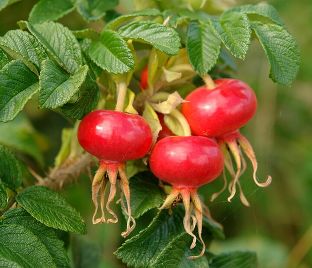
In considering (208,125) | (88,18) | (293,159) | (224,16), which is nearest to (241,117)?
(208,125)

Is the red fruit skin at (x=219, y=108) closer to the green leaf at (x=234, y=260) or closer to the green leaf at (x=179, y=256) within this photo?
the green leaf at (x=179, y=256)

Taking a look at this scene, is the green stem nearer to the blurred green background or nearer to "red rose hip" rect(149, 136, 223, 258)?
"red rose hip" rect(149, 136, 223, 258)

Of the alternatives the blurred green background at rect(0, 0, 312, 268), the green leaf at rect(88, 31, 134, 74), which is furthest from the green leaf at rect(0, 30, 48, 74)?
the blurred green background at rect(0, 0, 312, 268)

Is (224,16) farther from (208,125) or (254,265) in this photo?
(254,265)

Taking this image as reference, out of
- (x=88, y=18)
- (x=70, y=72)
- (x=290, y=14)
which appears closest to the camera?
(x=70, y=72)

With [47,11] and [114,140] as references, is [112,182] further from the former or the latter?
[47,11]

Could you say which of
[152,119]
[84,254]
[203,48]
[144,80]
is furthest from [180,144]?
[84,254]
